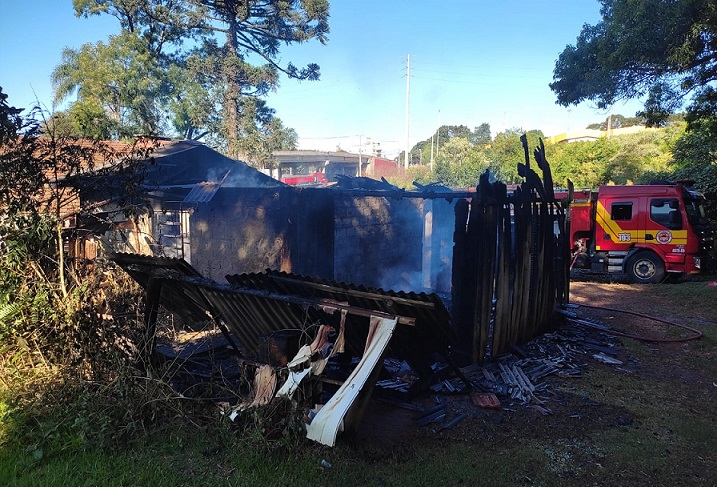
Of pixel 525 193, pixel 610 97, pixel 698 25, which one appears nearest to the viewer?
pixel 525 193

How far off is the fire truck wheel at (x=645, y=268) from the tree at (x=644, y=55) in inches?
145

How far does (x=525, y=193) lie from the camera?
6844 mm

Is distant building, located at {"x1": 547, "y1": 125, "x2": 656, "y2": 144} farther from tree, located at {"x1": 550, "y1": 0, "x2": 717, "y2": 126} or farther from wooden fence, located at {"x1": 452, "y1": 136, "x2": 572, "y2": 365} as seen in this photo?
wooden fence, located at {"x1": 452, "y1": 136, "x2": 572, "y2": 365}

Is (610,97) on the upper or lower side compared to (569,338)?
upper

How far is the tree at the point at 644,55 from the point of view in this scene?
10523 millimetres

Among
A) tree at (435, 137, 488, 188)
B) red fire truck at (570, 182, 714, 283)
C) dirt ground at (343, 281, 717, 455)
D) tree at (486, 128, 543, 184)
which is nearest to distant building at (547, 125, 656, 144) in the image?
tree at (486, 128, 543, 184)

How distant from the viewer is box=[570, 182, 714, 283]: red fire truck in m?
12.8

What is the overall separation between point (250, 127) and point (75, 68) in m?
8.70

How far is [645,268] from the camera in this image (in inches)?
528

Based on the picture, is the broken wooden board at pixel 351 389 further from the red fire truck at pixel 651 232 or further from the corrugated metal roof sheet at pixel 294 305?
the red fire truck at pixel 651 232

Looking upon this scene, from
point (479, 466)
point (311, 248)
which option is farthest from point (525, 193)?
point (311, 248)

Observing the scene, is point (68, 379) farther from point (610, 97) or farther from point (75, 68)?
point (75, 68)

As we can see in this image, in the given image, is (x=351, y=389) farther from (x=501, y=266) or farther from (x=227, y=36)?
(x=227, y=36)

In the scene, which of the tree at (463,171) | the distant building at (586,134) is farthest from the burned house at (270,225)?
the distant building at (586,134)
